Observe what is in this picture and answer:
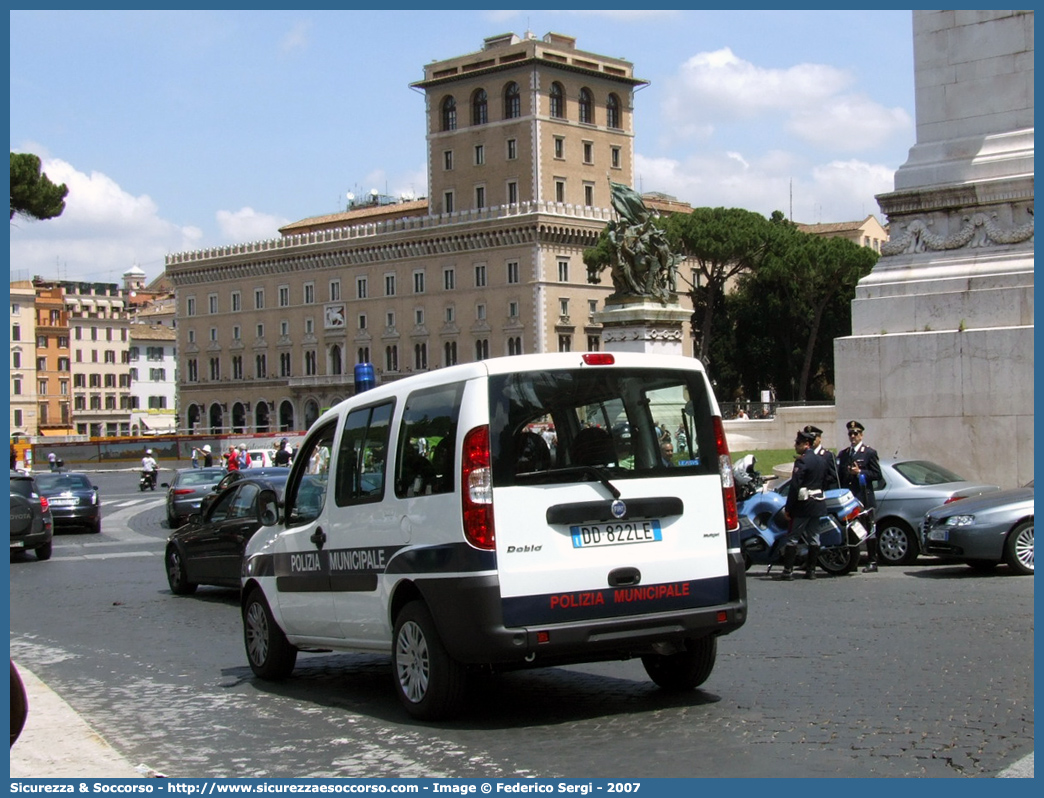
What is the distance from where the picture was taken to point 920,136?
20.3 m

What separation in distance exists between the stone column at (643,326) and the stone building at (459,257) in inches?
2127

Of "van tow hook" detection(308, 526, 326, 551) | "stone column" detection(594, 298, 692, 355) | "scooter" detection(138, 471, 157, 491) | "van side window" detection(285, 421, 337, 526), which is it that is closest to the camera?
"van tow hook" detection(308, 526, 326, 551)

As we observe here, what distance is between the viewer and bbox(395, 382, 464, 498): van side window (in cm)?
735

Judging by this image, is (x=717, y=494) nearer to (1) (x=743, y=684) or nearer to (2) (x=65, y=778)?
(1) (x=743, y=684)

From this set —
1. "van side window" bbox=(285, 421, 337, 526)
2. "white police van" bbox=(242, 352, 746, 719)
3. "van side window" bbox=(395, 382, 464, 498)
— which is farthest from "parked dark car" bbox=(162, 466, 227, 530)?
"van side window" bbox=(395, 382, 464, 498)

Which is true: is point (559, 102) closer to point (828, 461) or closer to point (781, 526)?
point (781, 526)

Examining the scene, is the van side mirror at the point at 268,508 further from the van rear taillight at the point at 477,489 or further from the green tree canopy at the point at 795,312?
the green tree canopy at the point at 795,312

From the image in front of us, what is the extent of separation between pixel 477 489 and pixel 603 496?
663 mm

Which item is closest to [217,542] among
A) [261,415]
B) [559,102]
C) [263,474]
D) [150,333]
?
[263,474]

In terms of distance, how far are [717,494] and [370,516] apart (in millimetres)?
1911

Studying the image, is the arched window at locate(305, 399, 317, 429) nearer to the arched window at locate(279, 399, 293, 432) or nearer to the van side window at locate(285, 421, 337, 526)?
the arched window at locate(279, 399, 293, 432)

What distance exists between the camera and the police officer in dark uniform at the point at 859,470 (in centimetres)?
1534

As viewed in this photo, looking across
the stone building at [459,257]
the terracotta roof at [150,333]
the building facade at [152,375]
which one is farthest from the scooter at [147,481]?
the terracotta roof at [150,333]

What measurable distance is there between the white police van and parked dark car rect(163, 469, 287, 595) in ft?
21.7
